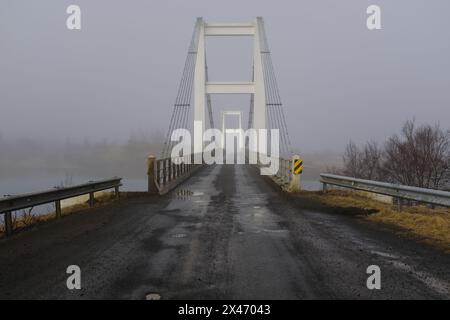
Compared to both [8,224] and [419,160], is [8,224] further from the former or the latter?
[419,160]

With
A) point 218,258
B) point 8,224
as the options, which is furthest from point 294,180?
point 8,224

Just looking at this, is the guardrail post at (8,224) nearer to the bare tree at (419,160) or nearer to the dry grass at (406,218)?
the dry grass at (406,218)

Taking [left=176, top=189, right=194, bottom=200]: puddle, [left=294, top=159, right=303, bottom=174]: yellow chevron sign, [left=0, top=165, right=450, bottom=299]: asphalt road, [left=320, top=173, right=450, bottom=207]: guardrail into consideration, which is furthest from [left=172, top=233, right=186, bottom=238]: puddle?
[left=294, top=159, right=303, bottom=174]: yellow chevron sign

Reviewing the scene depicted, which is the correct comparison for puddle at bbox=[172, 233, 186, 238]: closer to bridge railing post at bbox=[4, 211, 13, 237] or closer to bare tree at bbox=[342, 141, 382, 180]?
bridge railing post at bbox=[4, 211, 13, 237]

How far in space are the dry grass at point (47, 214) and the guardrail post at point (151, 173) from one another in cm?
66

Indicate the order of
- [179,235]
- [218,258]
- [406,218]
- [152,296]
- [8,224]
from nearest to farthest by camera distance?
[152,296]
[218,258]
[179,235]
[8,224]
[406,218]

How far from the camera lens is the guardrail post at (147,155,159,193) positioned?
15531 mm

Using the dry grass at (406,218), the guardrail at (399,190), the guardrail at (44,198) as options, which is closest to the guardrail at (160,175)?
the guardrail at (44,198)

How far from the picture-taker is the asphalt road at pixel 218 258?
4.89 m

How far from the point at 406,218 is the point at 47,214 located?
1065 cm

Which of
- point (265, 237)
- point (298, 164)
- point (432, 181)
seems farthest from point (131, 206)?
point (432, 181)

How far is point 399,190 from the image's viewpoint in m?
11.1
